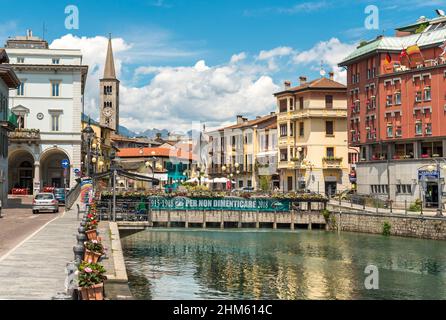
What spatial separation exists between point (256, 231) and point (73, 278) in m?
42.7

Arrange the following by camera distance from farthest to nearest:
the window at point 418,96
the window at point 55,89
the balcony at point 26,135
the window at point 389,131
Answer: the window at point 55,89
the balcony at point 26,135
the window at point 389,131
the window at point 418,96

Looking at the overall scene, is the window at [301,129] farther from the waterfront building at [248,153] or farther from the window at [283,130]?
the waterfront building at [248,153]

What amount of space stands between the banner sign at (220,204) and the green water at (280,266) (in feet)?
16.0

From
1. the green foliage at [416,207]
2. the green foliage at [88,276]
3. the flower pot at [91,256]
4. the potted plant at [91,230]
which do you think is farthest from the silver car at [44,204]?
the green foliage at [88,276]

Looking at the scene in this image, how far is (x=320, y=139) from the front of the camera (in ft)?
274

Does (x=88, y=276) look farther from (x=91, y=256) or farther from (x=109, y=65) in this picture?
(x=109, y=65)

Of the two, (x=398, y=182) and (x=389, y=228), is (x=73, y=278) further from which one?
(x=398, y=182)

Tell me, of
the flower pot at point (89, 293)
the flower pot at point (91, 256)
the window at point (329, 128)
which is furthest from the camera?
the window at point (329, 128)

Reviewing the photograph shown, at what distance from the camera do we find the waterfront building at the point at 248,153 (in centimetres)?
9281

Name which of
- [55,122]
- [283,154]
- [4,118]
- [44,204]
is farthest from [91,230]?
[283,154]

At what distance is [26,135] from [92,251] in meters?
56.0

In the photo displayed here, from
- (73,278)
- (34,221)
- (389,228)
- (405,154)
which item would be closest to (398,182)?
(405,154)

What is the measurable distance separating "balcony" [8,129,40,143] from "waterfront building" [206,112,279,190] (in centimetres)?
2492

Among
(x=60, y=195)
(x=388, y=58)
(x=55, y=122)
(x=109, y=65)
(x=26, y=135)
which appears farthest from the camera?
(x=109, y=65)
